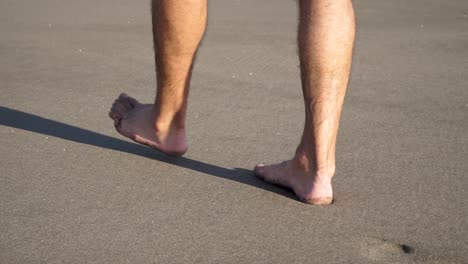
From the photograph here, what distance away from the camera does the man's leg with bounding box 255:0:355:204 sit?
2.09 metres

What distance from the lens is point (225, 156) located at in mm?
2465

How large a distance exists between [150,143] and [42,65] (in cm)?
123

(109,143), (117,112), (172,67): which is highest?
(172,67)

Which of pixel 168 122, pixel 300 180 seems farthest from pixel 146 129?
pixel 300 180

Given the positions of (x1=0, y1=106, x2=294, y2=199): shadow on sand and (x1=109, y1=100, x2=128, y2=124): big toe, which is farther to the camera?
(x1=109, y1=100, x2=128, y2=124): big toe

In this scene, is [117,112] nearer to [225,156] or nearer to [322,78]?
[225,156]

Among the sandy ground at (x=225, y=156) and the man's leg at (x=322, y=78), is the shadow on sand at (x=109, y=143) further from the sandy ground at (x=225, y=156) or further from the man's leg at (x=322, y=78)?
the man's leg at (x=322, y=78)

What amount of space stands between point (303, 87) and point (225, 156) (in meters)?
Result: 0.41

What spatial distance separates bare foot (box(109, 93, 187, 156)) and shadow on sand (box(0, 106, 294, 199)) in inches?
2.5

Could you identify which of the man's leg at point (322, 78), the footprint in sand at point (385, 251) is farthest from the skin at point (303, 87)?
the footprint in sand at point (385, 251)

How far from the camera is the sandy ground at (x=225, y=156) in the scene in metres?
1.85

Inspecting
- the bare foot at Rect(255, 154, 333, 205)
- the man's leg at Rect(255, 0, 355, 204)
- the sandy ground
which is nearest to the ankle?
the sandy ground

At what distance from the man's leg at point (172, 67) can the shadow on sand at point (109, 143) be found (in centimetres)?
7

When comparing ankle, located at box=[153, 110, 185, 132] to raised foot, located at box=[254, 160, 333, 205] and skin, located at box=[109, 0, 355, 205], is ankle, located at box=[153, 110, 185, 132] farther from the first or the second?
raised foot, located at box=[254, 160, 333, 205]
